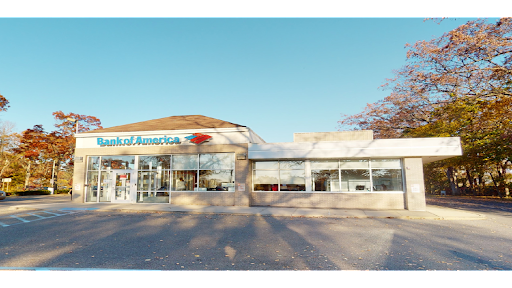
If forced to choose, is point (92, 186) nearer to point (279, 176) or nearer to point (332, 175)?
point (279, 176)

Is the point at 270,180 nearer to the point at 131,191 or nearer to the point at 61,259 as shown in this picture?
the point at 131,191

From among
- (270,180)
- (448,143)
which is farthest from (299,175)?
(448,143)

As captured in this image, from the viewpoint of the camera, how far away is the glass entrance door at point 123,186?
17828 millimetres

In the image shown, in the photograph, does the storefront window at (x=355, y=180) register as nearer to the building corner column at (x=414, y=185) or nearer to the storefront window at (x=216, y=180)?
the building corner column at (x=414, y=185)

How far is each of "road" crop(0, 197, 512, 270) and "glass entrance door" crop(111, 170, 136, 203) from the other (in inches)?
263

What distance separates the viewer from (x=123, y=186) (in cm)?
1806

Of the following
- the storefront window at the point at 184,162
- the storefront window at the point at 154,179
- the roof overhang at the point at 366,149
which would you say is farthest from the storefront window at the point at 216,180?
the storefront window at the point at 154,179

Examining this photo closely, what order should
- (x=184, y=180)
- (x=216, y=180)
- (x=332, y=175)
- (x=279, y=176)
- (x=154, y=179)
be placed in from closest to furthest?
(x=332, y=175), (x=279, y=176), (x=216, y=180), (x=184, y=180), (x=154, y=179)

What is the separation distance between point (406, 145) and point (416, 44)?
7.02 m

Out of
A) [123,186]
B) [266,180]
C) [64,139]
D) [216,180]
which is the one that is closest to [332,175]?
[266,180]

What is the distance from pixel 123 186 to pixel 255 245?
533 inches

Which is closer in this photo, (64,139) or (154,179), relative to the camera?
(154,179)

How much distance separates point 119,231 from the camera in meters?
9.02

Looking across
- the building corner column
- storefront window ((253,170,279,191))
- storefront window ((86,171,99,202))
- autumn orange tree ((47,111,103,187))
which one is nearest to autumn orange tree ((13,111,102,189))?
autumn orange tree ((47,111,103,187))
